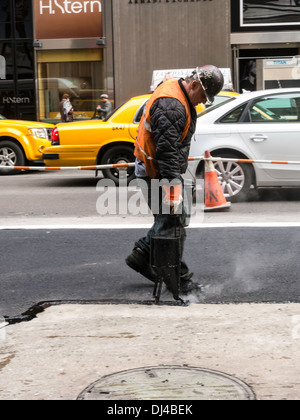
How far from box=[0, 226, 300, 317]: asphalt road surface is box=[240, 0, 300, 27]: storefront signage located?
14.9 m

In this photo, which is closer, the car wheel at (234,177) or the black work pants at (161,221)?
the black work pants at (161,221)

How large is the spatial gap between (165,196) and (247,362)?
5.03 feet

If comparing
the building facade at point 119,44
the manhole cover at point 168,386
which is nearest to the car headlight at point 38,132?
the building facade at point 119,44

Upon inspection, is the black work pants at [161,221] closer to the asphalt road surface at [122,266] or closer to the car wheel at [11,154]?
the asphalt road surface at [122,266]

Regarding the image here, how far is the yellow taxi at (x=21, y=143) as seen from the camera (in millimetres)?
15281

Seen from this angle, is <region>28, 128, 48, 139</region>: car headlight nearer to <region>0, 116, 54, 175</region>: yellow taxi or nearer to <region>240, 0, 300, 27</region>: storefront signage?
<region>0, 116, 54, 175</region>: yellow taxi

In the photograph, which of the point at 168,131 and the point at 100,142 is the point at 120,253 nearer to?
the point at 168,131

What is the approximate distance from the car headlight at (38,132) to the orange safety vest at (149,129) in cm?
1031

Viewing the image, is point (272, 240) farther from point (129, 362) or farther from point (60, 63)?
point (60, 63)

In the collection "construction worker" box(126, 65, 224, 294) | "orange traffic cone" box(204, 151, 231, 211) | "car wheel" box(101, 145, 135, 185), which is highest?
"construction worker" box(126, 65, 224, 294)

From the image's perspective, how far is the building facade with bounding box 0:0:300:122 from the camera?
2173 cm

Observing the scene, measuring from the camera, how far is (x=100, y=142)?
42.0 ft

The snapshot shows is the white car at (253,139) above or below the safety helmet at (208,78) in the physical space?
below

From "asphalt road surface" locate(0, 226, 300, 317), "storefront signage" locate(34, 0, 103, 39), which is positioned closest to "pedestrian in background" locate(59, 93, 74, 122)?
"storefront signage" locate(34, 0, 103, 39)
